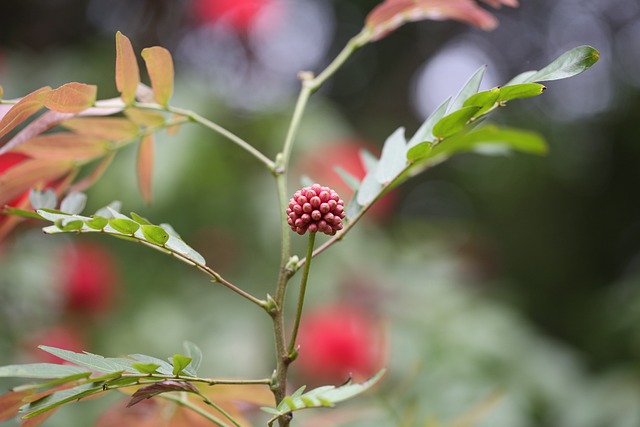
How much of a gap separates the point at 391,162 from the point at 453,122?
0.17 ft

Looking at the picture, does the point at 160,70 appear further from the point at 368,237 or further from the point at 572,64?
the point at 368,237

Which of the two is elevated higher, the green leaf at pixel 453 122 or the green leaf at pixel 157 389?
the green leaf at pixel 453 122

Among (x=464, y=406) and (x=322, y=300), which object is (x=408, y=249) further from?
(x=464, y=406)

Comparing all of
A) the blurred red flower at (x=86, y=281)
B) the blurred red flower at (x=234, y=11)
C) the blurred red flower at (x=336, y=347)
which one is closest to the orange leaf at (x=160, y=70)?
the blurred red flower at (x=336, y=347)

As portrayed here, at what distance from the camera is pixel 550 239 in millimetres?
2562

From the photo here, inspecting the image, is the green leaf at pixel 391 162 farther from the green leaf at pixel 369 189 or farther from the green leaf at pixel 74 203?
the green leaf at pixel 74 203

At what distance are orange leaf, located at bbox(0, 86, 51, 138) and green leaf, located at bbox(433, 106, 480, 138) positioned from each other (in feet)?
0.62

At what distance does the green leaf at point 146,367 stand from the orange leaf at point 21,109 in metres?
0.13

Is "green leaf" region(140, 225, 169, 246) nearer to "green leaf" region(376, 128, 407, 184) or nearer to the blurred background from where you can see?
"green leaf" region(376, 128, 407, 184)

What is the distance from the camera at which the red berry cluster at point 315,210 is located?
33 centimetres

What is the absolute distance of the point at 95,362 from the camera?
0.97ft

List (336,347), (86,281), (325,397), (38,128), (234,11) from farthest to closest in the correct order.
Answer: (234,11) < (86,281) < (336,347) < (38,128) < (325,397)

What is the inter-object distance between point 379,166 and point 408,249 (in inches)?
50.8

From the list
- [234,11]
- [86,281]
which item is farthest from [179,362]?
[234,11]
